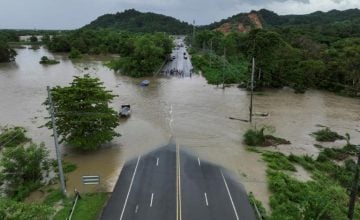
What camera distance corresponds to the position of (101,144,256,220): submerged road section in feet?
60.0

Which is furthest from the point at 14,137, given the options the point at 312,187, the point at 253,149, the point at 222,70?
the point at 222,70

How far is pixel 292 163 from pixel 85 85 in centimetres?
1784

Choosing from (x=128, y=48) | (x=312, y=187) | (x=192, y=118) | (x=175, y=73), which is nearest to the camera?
(x=312, y=187)

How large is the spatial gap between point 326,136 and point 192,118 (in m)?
14.2

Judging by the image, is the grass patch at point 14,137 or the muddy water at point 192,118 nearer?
the muddy water at point 192,118

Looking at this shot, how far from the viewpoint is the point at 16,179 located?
22203 millimetres

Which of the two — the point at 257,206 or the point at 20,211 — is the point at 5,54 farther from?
the point at 257,206

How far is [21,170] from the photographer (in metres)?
22.2

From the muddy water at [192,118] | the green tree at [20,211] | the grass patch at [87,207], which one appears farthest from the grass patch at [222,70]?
the green tree at [20,211]

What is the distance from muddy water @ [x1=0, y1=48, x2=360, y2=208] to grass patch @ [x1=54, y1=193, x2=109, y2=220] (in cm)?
144

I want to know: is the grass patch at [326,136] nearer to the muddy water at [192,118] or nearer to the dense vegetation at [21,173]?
the muddy water at [192,118]

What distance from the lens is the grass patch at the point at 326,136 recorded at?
32812 mm

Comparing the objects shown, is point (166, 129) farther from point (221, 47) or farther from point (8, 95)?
point (221, 47)

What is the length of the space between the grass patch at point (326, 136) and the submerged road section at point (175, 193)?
13.6 m
